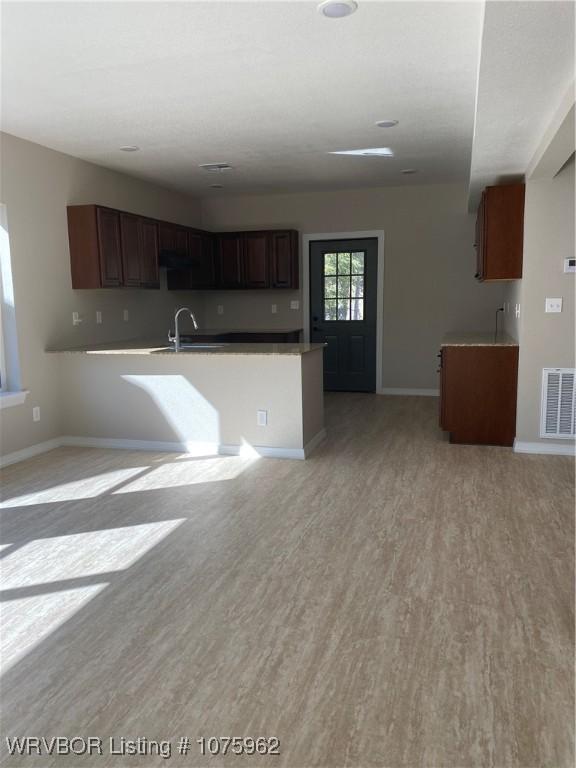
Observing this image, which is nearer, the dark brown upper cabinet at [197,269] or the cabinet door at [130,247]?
the cabinet door at [130,247]

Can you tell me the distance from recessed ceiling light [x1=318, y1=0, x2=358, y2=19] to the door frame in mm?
4789

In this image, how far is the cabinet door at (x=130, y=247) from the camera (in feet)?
18.5

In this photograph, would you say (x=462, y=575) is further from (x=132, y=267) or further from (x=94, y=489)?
(x=132, y=267)

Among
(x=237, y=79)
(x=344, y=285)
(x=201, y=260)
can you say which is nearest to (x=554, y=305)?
(x=237, y=79)

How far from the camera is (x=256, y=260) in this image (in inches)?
299

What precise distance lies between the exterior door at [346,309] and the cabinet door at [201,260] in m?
1.32

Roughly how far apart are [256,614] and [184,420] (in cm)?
275

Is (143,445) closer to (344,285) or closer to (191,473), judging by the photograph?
(191,473)

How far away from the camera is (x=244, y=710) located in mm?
1911

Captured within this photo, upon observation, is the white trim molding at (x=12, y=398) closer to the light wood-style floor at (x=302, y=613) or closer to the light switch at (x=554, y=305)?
the light wood-style floor at (x=302, y=613)

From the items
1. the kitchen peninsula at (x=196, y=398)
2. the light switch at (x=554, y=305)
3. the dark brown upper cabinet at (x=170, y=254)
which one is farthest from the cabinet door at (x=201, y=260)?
the light switch at (x=554, y=305)

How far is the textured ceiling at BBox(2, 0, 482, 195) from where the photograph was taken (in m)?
2.70

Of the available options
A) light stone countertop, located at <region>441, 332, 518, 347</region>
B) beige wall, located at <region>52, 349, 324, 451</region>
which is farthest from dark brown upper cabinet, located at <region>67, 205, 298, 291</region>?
light stone countertop, located at <region>441, 332, 518, 347</region>

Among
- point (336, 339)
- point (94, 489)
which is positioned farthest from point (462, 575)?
point (336, 339)
